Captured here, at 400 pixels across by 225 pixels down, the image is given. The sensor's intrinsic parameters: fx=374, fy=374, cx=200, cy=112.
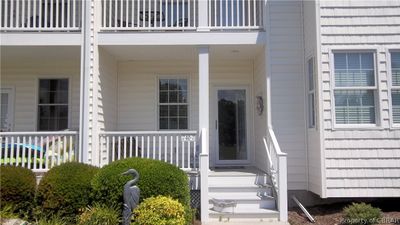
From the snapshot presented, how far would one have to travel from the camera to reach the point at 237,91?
10.5 m

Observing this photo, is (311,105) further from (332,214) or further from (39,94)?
(39,94)

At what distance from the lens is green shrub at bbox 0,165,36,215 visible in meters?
6.82

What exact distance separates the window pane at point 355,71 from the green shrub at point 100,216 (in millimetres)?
4965

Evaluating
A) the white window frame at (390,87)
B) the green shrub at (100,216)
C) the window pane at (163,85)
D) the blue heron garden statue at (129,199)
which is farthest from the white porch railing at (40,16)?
the white window frame at (390,87)

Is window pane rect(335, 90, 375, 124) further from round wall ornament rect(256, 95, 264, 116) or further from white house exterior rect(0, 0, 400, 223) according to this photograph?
round wall ornament rect(256, 95, 264, 116)

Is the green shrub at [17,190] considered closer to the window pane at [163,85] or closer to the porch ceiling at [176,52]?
the porch ceiling at [176,52]

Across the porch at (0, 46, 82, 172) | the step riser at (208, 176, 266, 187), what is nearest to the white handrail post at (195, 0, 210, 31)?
the step riser at (208, 176, 266, 187)

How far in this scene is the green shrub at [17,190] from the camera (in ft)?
22.4

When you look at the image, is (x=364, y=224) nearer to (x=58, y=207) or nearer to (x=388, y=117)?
(x=388, y=117)

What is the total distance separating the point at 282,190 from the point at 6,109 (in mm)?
7840

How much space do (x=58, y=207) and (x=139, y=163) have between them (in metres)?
1.65

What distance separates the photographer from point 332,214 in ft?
25.3

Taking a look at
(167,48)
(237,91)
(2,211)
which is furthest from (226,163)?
(2,211)

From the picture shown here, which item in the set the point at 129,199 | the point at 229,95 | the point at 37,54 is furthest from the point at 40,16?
the point at 229,95
